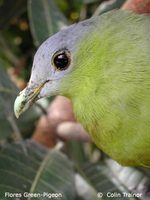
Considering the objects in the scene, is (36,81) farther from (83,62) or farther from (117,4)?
(117,4)

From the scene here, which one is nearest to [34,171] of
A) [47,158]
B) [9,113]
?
[47,158]

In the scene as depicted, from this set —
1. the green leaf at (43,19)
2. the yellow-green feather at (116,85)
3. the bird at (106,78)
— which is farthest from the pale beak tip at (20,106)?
the green leaf at (43,19)

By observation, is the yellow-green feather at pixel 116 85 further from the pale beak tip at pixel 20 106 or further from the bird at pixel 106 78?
the pale beak tip at pixel 20 106

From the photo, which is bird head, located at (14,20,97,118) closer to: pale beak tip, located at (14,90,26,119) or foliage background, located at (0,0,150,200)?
pale beak tip, located at (14,90,26,119)

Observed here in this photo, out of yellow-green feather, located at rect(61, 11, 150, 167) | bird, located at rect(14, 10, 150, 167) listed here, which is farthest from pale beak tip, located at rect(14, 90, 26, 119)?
yellow-green feather, located at rect(61, 11, 150, 167)

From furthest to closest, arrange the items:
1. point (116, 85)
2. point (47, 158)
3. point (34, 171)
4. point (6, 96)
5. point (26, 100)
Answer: point (6, 96), point (47, 158), point (34, 171), point (26, 100), point (116, 85)

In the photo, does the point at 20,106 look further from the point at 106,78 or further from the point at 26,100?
the point at 106,78
